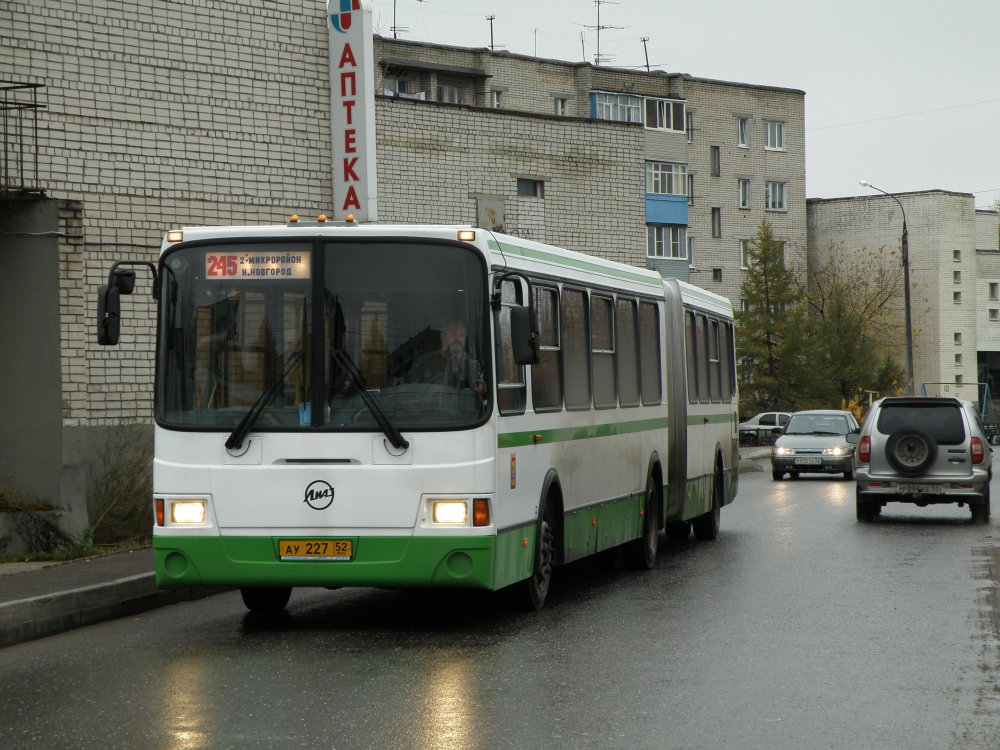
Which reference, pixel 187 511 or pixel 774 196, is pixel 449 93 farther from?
pixel 187 511

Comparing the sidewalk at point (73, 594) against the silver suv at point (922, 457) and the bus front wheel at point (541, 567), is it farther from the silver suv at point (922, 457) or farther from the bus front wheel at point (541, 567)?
the silver suv at point (922, 457)

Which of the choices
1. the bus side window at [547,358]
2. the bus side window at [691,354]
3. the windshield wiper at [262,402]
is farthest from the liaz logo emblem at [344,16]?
the windshield wiper at [262,402]

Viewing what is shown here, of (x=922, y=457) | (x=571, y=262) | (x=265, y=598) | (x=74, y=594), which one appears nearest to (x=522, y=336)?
(x=571, y=262)

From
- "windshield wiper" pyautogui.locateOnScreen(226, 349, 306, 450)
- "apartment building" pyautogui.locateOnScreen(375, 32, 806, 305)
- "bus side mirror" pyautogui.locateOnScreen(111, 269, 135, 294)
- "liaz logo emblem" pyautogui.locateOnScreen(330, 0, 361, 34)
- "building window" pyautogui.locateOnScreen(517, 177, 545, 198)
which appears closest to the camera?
"windshield wiper" pyautogui.locateOnScreen(226, 349, 306, 450)

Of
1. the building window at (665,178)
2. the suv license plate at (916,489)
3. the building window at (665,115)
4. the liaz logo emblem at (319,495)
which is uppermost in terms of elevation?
the building window at (665,115)

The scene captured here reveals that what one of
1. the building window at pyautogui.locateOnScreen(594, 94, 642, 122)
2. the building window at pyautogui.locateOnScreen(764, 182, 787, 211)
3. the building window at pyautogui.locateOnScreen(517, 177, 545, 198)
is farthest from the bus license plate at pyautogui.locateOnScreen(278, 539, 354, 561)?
the building window at pyautogui.locateOnScreen(764, 182, 787, 211)

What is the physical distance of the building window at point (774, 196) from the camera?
82250 mm

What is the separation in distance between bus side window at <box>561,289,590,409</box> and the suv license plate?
9535 mm

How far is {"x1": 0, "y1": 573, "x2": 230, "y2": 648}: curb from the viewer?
1052 cm

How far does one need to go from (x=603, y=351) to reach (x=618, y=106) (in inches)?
2281

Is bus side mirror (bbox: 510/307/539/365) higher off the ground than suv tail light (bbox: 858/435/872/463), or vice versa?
bus side mirror (bbox: 510/307/539/365)

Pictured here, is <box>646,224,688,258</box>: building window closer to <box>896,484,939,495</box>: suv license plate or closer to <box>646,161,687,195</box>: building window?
<box>646,161,687,195</box>: building window

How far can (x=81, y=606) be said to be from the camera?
11328mm

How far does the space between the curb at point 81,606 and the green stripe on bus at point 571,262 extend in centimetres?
389
